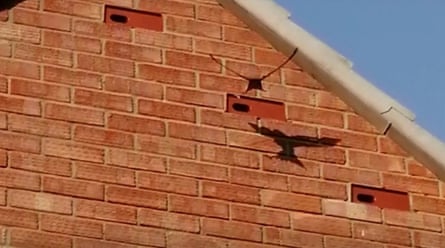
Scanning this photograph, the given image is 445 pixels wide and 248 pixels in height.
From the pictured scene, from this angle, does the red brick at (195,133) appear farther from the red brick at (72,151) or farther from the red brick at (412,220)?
the red brick at (412,220)

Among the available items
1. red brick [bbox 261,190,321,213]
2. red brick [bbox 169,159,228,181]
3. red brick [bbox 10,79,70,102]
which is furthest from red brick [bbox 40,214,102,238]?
red brick [bbox 261,190,321,213]

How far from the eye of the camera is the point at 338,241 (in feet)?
29.6

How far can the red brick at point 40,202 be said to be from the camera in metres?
8.46

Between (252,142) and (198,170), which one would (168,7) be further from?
(198,170)

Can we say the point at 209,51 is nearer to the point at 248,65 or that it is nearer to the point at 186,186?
the point at 248,65

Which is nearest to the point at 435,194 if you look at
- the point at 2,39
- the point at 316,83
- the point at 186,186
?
the point at 316,83

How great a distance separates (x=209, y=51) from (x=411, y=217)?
1641 millimetres

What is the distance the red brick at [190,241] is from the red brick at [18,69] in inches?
51.0

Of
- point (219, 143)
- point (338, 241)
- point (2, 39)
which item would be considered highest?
point (2, 39)

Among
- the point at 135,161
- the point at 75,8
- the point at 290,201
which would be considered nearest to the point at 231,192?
the point at 290,201

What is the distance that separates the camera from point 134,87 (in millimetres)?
9234

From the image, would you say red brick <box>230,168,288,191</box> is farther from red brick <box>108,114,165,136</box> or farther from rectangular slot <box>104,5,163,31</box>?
rectangular slot <box>104,5,163,31</box>

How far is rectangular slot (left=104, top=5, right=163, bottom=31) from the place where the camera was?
952cm

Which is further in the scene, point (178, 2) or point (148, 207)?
point (178, 2)
